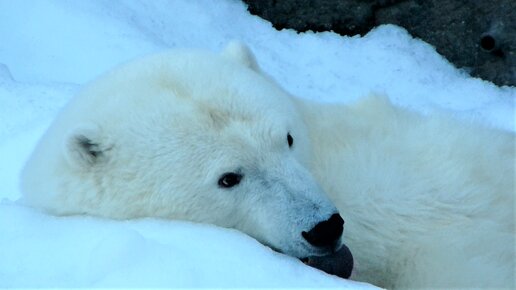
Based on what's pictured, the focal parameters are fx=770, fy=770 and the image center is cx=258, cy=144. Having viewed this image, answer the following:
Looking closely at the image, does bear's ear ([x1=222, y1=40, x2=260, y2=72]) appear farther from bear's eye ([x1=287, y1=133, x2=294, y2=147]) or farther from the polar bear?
bear's eye ([x1=287, y1=133, x2=294, y2=147])

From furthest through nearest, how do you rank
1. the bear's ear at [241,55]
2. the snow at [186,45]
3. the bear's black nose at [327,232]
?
the snow at [186,45]
the bear's ear at [241,55]
the bear's black nose at [327,232]

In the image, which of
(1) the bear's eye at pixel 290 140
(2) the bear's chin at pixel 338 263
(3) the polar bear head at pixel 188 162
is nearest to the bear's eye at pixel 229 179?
(3) the polar bear head at pixel 188 162

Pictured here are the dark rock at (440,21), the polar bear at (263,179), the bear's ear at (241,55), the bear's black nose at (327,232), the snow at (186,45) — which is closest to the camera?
the bear's black nose at (327,232)

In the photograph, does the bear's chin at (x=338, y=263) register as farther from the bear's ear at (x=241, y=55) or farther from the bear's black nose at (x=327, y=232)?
the bear's ear at (x=241, y=55)

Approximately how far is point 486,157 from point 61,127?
5.74ft

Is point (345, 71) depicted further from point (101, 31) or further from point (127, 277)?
point (127, 277)

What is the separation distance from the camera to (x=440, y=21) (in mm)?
6625

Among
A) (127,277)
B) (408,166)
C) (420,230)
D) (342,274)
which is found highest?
(408,166)

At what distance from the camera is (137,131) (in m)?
2.85

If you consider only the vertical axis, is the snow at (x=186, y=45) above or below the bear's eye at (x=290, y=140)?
above

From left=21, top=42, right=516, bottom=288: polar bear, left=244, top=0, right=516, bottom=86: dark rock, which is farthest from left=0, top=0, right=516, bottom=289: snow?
left=21, top=42, right=516, bottom=288: polar bear

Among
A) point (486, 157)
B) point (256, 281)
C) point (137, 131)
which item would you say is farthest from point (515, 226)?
point (137, 131)

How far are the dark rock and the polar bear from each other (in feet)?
11.0

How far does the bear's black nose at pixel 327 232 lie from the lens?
261 cm
